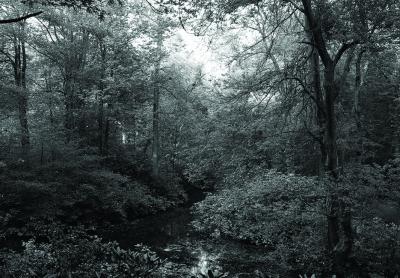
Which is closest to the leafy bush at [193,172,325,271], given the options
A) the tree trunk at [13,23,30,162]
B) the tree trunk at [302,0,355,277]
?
the tree trunk at [302,0,355,277]

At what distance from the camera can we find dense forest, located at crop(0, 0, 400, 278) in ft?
25.3

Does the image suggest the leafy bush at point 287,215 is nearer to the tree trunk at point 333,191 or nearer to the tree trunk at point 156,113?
the tree trunk at point 333,191

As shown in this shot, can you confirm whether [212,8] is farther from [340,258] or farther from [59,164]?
[59,164]

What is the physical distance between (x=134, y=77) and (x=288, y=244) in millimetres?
14233

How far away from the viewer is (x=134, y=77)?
20.8 m

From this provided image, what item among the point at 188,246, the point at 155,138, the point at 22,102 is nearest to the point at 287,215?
the point at 188,246

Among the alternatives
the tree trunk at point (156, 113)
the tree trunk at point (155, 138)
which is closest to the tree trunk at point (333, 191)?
the tree trunk at point (156, 113)

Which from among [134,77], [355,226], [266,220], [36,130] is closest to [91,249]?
[266,220]

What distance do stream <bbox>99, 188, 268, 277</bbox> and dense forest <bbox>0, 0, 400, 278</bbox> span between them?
Answer: 0.08m

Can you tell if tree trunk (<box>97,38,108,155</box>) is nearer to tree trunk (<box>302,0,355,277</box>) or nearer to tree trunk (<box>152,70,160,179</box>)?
tree trunk (<box>152,70,160,179</box>)

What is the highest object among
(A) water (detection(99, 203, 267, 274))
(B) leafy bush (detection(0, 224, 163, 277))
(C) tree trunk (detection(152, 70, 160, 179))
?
(C) tree trunk (detection(152, 70, 160, 179))

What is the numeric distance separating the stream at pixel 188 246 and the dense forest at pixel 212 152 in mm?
84

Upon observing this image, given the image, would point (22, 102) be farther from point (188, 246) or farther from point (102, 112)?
point (188, 246)

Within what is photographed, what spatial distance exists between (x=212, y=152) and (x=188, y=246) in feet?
15.0
